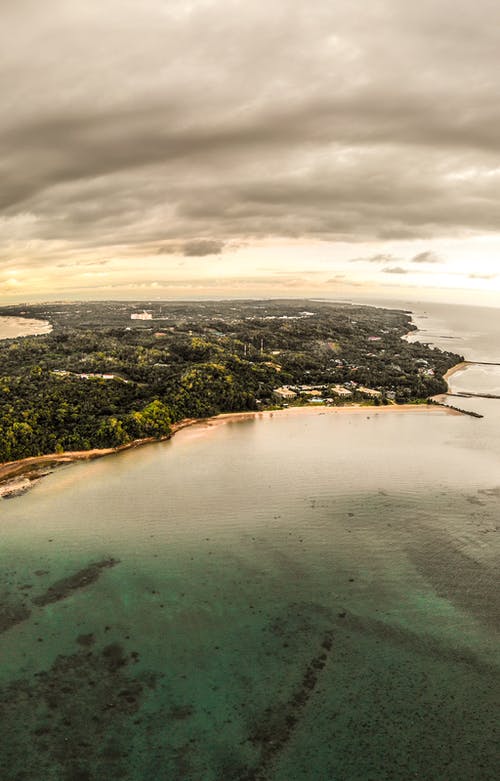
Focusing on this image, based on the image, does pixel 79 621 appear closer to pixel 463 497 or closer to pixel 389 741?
pixel 389 741

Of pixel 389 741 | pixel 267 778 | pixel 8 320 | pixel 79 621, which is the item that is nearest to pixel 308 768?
pixel 267 778

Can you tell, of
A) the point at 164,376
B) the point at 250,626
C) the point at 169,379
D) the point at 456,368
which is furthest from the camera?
the point at 456,368

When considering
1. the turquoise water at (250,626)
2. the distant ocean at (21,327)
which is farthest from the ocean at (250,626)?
the distant ocean at (21,327)

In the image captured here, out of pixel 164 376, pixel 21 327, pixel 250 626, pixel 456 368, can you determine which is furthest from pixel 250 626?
pixel 21 327

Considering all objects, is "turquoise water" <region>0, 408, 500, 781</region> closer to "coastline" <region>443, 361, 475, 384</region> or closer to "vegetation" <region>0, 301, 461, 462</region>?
"vegetation" <region>0, 301, 461, 462</region>

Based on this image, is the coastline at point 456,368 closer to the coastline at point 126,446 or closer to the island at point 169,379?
the island at point 169,379

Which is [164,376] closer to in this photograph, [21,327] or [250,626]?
[250,626]

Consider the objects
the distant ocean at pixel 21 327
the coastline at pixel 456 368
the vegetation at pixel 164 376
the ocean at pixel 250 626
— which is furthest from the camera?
the distant ocean at pixel 21 327
